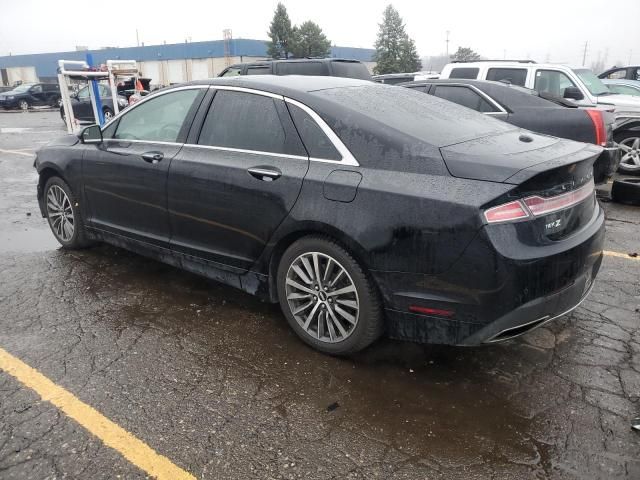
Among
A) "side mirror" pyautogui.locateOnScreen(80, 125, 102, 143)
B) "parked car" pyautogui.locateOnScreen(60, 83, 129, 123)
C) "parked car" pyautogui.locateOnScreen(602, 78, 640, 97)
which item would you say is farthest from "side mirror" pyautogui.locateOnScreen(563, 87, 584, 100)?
"parked car" pyautogui.locateOnScreen(60, 83, 129, 123)

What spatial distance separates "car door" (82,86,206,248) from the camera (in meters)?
4.06

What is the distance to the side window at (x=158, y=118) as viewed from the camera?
4.10 m

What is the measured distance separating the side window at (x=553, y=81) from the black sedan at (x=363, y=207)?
21.3 ft

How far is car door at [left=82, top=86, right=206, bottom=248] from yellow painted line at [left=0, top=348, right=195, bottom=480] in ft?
4.45

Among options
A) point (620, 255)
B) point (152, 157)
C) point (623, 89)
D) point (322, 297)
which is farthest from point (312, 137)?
point (623, 89)

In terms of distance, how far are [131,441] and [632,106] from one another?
9.41m

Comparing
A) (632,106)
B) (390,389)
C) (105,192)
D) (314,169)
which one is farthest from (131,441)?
(632,106)

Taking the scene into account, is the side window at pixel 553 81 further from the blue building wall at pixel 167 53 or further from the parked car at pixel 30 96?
the blue building wall at pixel 167 53

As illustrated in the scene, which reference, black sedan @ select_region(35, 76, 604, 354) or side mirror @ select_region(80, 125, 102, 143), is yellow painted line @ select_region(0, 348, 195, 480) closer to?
black sedan @ select_region(35, 76, 604, 354)

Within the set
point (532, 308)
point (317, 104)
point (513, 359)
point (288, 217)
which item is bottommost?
point (513, 359)

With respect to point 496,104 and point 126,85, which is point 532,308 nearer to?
point 496,104

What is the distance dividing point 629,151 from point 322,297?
7.53 metres

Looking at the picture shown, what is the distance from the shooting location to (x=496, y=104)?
7.49m

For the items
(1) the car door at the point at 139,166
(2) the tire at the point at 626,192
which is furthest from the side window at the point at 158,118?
(2) the tire at the point at 626,192
